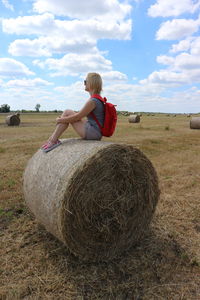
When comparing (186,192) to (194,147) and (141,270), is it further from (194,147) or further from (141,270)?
(194,147)

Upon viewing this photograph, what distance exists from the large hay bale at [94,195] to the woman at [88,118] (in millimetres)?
197

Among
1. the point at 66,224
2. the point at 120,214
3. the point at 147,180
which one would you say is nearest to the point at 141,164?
the point at 147,180

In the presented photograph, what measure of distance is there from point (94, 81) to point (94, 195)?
65.6 inches

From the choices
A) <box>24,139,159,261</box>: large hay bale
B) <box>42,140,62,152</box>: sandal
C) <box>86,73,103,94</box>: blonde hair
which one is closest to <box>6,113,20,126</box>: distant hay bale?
<box>42,140,62,152</box>: sandal

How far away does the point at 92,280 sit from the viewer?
3279 mm

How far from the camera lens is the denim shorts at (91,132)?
167 inches

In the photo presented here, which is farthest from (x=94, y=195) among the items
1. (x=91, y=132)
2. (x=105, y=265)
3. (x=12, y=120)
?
(x=12, y=120)

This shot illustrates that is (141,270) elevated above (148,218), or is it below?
Answer: below

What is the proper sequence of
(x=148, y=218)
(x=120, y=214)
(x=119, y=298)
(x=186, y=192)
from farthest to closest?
(x=186, y=192) < (x=148, y=218) < (x=120, y=214) < (x=119, y=298)

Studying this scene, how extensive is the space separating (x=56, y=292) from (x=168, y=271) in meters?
1.37

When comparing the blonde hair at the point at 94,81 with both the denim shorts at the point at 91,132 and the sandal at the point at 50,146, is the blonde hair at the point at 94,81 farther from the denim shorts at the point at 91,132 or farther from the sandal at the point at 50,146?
the sandal at the point at 50,146

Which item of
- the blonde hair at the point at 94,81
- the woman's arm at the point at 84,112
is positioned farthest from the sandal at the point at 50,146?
the blonde hair at the point at 94,81

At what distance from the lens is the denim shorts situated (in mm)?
4238

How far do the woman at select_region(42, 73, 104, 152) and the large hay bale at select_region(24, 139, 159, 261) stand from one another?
197mm
